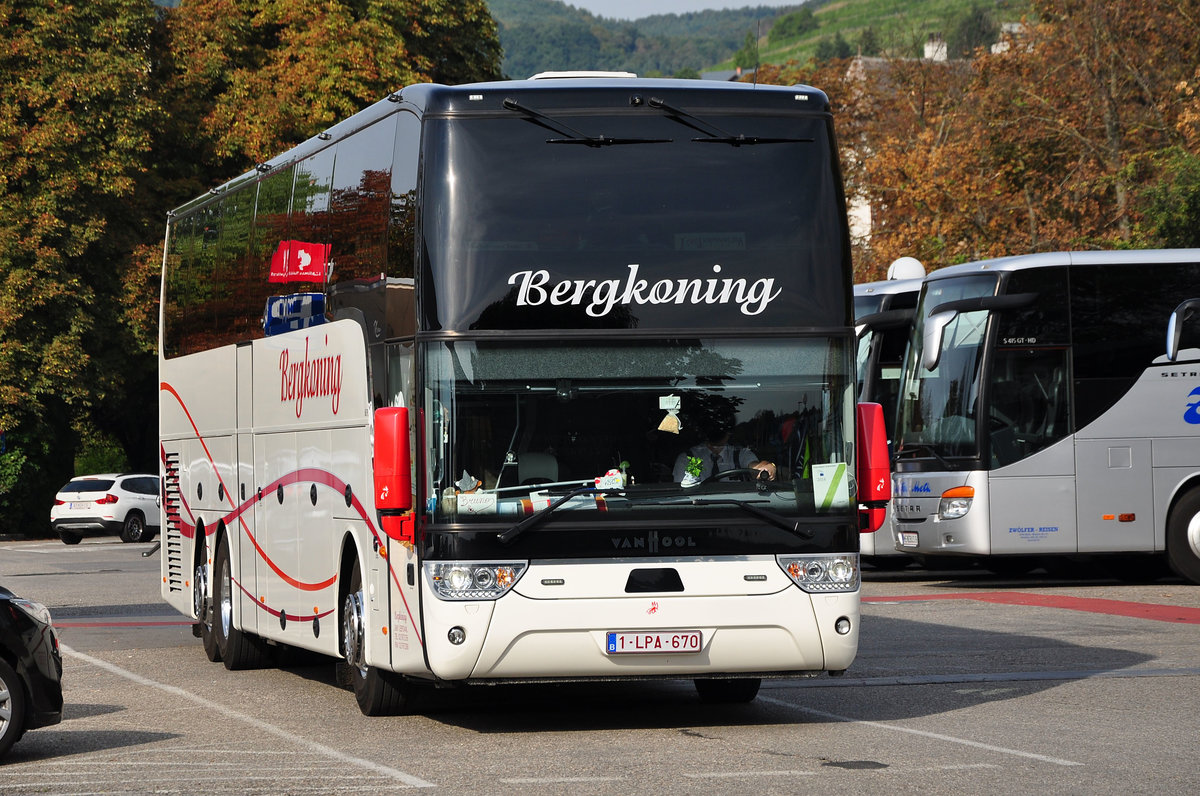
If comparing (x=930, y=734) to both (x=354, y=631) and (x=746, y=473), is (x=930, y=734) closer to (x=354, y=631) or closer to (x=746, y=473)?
(x=746, y=473)

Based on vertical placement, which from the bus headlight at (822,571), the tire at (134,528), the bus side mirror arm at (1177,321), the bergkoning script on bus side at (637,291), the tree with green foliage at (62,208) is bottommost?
the tire at (134,528)

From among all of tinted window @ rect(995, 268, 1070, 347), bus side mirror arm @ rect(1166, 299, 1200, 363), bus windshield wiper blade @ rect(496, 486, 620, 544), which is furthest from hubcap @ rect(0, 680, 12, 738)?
bus side mirror arm @ rect(1166, 299, 1200, 363)

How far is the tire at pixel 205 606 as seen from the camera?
Result: 1611 centimetres

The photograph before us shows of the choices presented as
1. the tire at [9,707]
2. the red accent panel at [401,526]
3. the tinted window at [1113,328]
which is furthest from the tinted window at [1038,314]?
the tire at [9,707]

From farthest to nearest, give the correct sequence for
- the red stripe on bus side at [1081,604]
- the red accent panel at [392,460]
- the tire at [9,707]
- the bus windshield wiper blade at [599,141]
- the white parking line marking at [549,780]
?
the red stripe on bus side at [1081,604] → the bus windshield wiper blade at [599,141] → the red accent panel at [392,460] → the tire at [9,707] → the white parking line marking at [549,780]

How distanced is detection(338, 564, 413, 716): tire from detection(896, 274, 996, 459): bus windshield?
472 inches

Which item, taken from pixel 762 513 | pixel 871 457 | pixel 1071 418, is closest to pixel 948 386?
pixel 1071 418

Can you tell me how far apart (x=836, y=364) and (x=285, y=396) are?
4.80 meters

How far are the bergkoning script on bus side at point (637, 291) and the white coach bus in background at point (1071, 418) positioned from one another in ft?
40.0

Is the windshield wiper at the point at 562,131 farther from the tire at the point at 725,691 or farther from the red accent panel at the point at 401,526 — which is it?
the tire at the point at 725,691

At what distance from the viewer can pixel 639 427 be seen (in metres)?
10.3

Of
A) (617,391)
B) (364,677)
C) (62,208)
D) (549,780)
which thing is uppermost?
(62,208)

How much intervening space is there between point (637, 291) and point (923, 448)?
1311cm

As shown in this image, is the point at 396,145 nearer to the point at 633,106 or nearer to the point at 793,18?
the point at 633,106
